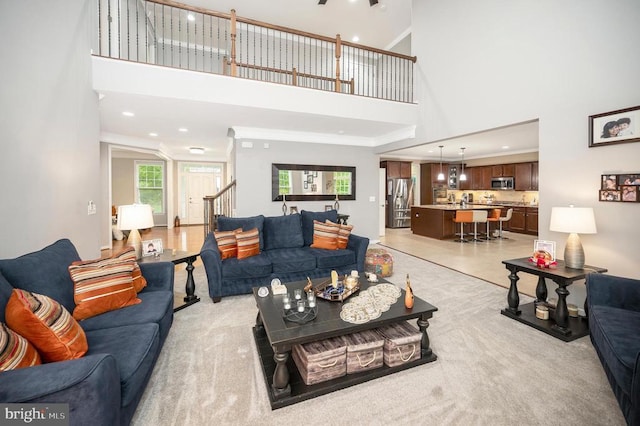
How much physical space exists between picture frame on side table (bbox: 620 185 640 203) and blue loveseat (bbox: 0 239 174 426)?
4115mm

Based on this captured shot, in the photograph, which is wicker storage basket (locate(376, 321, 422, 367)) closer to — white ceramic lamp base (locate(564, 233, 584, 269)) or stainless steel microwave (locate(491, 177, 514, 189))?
white ceramic lamp base (locate(564, 233, 584, 269))

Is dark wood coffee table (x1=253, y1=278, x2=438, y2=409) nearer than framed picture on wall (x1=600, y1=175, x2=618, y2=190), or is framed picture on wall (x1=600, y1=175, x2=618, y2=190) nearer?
dark wood coffee table (x1=253, y1=278, x2=438, y2=409)

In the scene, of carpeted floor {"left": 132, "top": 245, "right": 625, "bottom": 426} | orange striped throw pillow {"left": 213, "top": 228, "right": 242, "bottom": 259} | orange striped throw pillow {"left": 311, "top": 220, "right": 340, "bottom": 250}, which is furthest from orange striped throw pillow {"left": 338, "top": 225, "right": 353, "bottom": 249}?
carpeted floor {"left": 132, "top": 245, "right": 625, "bottom": 426}

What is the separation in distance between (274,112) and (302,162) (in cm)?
188

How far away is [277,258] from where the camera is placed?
145 inches

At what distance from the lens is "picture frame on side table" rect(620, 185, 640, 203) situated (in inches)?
103

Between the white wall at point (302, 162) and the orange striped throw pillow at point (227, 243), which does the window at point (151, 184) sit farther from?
the orange striped throw pillow at point (227, 243)

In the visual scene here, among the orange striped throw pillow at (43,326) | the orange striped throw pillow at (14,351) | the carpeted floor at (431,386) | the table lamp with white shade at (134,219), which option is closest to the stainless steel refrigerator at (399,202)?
the carpeted floor at (431,386)

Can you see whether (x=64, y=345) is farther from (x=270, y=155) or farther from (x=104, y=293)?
(x=270, y=155)

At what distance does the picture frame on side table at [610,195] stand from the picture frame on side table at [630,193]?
1.4 inches

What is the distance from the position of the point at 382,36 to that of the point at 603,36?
511 cm

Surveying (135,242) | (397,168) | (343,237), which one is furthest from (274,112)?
(397,168)

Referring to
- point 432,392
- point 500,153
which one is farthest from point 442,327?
point 500,153

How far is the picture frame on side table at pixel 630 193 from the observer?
2.62 m
